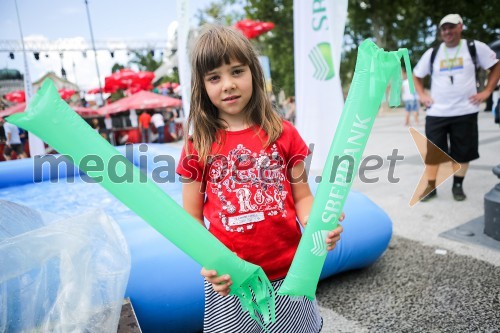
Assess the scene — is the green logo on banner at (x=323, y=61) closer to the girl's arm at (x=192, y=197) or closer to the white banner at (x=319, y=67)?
the white banner at (x=319, y=67)

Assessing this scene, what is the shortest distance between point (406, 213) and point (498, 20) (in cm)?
1742

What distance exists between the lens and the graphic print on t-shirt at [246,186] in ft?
3.79

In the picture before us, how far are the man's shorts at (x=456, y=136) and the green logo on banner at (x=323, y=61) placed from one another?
105 cm

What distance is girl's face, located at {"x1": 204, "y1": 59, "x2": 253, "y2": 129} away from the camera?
3.75 ft

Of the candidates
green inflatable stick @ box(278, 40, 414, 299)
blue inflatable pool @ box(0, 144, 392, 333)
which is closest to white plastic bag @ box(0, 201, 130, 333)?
blue inflatable pool @ box(0, 144, 392, 333)

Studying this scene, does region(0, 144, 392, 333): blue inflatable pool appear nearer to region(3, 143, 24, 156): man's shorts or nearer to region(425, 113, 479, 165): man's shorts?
region(425, 113, 479, 165): man's shorts

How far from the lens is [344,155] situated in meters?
1.05

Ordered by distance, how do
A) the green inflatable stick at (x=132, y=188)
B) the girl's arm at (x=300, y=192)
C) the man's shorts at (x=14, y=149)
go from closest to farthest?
the green inflatable stick at (x=132, y=188) → the girl's arm at (x=300, y=192) → the man's shorts at (x=14, y=149)

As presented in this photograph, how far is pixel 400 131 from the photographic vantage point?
31.2 feet

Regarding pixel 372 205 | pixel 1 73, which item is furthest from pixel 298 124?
pixel 1 73

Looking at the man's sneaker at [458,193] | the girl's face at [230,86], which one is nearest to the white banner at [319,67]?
the man's sneaker at [458,193]

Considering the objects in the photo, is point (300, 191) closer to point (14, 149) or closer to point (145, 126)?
point (14, 149)

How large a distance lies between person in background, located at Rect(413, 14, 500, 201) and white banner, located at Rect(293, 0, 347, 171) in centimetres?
85

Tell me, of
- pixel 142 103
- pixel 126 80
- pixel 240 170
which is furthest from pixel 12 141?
pixel 240 170
